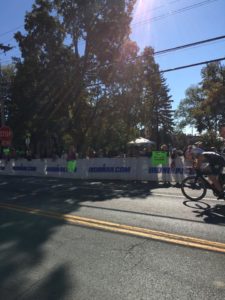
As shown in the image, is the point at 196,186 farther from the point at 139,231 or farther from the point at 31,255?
the point at 31,255

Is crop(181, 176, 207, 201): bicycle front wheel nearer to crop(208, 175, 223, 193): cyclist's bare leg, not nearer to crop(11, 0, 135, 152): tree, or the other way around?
crop(208, 175, 223, 193): cyclist's bare leg

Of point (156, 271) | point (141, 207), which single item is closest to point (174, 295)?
point (156, 271)

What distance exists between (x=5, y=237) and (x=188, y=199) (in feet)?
17.3

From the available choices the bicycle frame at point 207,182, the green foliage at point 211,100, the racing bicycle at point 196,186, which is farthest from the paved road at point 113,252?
the green foliage at point 211,100

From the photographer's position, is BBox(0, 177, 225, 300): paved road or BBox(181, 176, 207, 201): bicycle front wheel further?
BBox(181, 176, 207, 201): bicycle front wheel

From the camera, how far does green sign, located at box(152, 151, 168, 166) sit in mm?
16750

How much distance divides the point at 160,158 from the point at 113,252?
11.6 meters

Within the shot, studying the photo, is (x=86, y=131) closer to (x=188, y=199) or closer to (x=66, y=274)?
(x=188, y=199)

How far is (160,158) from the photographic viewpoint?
16891 millimetres

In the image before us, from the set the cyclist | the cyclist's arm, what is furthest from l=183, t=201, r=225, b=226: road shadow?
the cyclist's arm

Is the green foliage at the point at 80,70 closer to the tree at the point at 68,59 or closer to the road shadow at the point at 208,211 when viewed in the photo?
the tree at the point at 68,59

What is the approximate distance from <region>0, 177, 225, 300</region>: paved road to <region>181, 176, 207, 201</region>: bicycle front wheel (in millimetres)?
576

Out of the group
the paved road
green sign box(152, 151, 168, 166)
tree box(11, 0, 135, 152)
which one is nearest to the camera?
the paved road

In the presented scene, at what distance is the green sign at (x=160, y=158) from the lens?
16.8 meters
